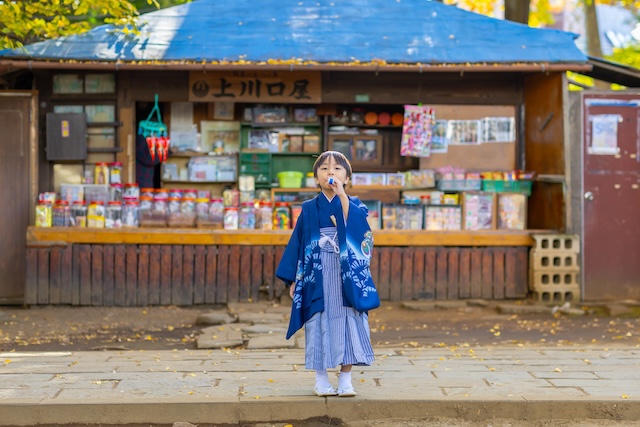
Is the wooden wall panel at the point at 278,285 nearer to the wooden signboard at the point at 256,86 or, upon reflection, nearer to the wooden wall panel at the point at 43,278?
the wooden signboard at the point at 256,86

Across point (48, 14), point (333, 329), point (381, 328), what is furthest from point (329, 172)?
point (48, 14)

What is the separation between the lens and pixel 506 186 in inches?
511

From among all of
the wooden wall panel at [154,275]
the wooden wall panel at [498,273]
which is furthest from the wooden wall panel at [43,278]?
the wooden wall panel at [498,273]

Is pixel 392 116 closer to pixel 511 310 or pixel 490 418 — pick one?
pixel 511 310

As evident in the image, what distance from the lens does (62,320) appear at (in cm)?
1151

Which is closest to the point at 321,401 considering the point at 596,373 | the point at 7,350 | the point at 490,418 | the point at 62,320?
the point at 490,418

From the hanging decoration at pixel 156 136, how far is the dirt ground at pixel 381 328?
83.4 inches

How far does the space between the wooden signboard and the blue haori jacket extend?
6373 mm

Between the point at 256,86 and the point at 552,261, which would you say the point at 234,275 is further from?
the point at 552,261

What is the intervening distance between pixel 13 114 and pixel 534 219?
279 inches

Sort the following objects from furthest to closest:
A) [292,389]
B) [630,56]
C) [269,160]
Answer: [630,56] < [269,160] < [292,389]

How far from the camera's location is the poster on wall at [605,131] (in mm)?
12398

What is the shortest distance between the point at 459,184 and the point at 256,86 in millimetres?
2996

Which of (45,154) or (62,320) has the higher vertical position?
(45,154)
